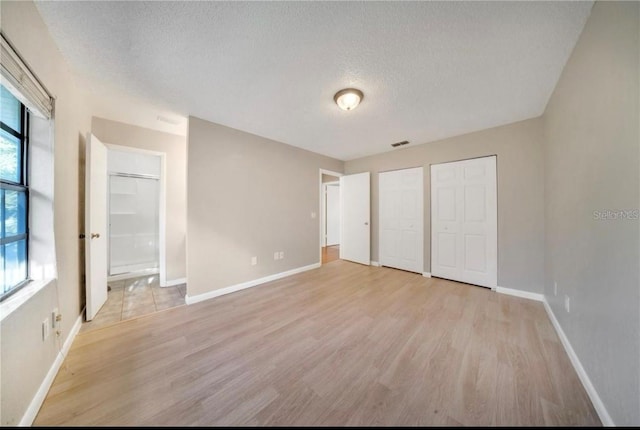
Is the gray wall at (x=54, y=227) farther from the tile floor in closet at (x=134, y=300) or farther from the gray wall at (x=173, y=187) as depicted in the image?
the gray wall at (x=173, y=187)

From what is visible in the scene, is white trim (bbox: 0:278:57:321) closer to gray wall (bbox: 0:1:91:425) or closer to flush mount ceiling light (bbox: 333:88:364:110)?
gray wall (bbox: 0:1:91:425)

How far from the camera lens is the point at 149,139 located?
2.80 meters

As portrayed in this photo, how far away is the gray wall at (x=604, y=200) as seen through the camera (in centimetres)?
90

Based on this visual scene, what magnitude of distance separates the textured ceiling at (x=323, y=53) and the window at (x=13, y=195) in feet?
2.09

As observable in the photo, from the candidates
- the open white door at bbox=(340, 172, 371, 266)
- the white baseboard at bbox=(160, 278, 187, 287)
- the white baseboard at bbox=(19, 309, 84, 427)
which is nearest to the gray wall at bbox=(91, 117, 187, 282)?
the white baseboard at bbox=(160, 278, 187, 287)

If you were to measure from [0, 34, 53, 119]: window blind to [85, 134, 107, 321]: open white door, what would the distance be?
0.85m

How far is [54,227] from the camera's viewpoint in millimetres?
1410

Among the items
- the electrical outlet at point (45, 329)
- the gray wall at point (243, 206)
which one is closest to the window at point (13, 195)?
the electrical outlet at point (45, 329)

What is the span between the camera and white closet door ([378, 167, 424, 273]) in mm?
3471

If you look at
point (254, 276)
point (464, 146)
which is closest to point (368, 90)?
point (464, 146)

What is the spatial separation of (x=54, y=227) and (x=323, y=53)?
2.24m

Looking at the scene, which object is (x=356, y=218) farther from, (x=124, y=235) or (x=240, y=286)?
(x=124, y=235)

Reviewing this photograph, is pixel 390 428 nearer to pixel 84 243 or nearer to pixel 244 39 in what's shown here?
pixel 244 39

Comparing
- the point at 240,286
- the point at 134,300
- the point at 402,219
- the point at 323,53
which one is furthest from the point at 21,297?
the point at 402,219
